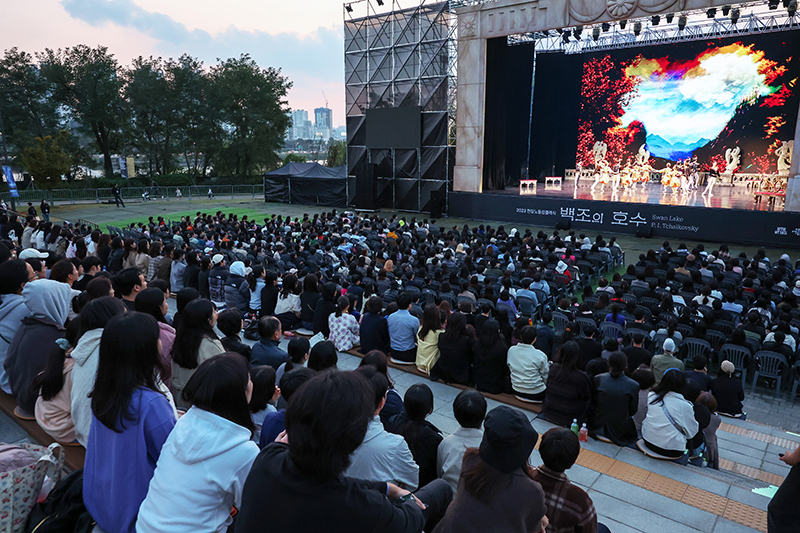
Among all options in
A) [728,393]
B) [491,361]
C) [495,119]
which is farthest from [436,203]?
[728,393]

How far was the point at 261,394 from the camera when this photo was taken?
3674 mm

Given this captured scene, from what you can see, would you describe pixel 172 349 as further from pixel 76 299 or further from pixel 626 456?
pixel 626 456

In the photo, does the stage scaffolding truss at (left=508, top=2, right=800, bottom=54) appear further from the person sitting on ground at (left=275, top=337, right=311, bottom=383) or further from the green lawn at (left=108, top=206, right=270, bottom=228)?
the person sitting on ground at (left=275, top=337, right=311, bottom=383)

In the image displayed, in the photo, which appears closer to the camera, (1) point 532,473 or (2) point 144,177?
(1) point 532,473

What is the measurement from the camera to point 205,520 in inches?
86.7

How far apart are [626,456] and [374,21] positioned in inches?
1096

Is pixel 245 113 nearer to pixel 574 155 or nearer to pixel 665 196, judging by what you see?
pixel 574 155

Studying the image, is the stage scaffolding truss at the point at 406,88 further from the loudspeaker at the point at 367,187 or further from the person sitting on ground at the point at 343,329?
the person sitting on ground at the point at 343,329

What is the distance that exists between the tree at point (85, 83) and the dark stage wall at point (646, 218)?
33.2 meters

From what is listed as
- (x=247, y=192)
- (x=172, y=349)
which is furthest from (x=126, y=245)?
(x=247, y=192)

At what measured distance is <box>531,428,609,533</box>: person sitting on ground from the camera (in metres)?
2.72

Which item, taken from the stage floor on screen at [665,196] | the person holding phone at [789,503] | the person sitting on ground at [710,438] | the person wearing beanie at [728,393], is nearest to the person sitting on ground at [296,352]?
the person holding phone at [789,503]

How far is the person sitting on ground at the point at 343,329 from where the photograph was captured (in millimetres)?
7477

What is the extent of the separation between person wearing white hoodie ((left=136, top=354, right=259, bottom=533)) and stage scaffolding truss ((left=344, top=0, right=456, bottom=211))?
78.3ft
